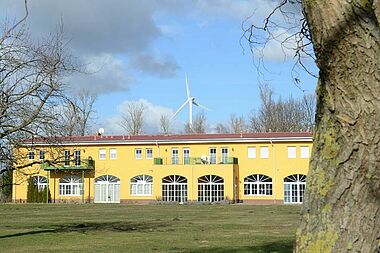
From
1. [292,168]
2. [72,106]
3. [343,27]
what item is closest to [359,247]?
[343,27]

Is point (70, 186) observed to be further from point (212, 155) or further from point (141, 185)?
point (212, 155)

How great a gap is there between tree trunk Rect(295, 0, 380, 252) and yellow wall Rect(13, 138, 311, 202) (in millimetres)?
70087

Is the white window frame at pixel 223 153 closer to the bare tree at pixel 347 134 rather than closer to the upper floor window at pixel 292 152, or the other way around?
the upper floor window at pixel 292 152

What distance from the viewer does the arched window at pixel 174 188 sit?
7594 cm

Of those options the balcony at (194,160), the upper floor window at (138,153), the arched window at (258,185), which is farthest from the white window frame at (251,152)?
the upper floor window at (138,153)

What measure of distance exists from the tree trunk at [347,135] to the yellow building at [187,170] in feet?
227

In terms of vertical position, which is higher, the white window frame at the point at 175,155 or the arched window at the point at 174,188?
the white window frame at the point at 175,155

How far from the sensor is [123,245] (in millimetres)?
19297

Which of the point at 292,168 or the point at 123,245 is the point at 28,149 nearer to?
the point at 123,245

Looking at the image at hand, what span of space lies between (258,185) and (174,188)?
31.1 ft

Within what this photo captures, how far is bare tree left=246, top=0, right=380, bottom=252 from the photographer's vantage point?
342 cm

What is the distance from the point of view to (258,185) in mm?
74625

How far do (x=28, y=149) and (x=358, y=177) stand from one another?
21010 mm

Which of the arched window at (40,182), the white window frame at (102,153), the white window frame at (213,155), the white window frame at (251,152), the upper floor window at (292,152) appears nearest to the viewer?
the upper floor window at (292,152)
